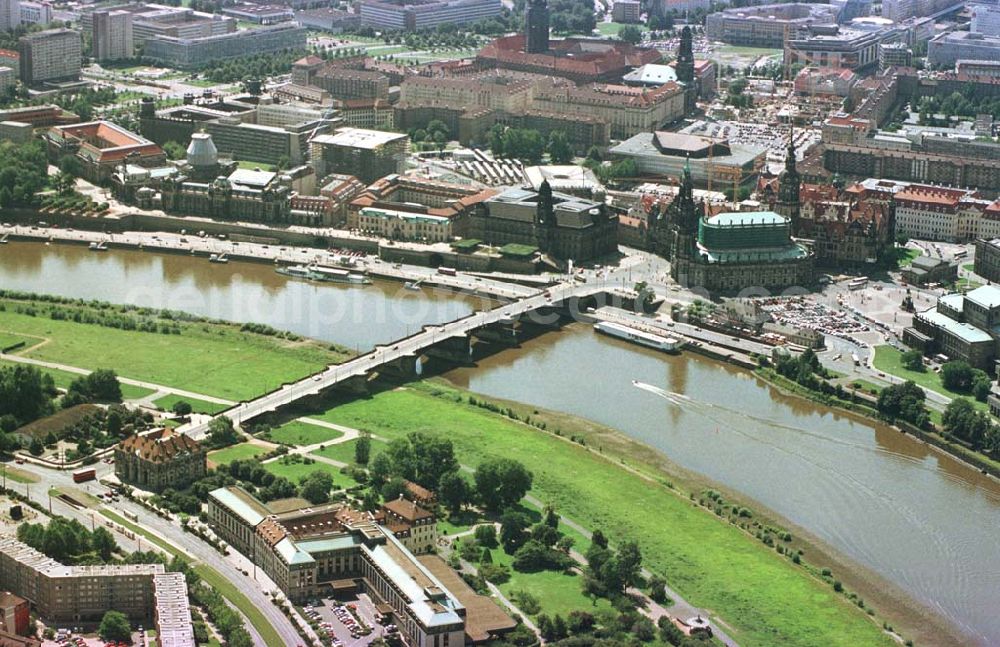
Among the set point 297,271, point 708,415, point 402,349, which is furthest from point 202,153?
point 708,415

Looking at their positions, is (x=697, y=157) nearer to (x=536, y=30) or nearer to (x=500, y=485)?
(x=536, y=30)

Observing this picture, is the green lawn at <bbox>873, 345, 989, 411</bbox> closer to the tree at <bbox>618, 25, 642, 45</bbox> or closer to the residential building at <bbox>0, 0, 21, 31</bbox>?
the tree at <bbox>618, 25, 642, 45</bbox>

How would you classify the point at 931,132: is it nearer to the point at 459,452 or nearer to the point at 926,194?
the point at 926,194

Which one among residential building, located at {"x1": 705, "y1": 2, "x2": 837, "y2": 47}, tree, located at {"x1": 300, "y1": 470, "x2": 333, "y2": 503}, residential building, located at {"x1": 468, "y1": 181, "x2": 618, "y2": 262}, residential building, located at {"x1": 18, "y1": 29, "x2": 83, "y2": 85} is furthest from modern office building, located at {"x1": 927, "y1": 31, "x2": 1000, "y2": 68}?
tree, located at {"x1": 300, "y1": 470, "x2": 333, "y2": 503}

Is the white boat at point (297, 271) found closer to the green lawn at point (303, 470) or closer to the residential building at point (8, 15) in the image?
the green lawn at point (303, 470)

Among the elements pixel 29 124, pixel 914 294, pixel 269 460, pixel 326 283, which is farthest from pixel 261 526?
pixel 29 124

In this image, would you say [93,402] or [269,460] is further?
[93,402]

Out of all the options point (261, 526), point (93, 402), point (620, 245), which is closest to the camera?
point (261, 526)

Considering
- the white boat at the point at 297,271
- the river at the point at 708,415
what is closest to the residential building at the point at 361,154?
the river at the point at 708,415
